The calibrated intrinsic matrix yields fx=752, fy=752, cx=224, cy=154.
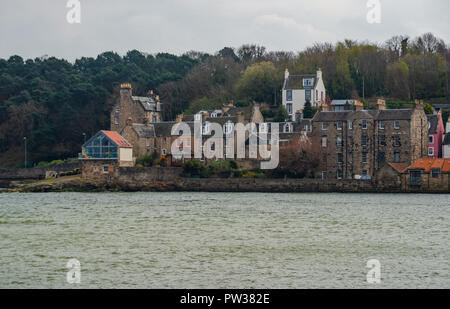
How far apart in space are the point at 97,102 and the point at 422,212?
5237 centimetres

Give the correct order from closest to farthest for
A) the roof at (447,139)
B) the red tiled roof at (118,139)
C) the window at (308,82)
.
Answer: the roof at (447,139) → the red tiled roof at (118,139) → the window at (308,82)

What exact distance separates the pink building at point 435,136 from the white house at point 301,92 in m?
13.1

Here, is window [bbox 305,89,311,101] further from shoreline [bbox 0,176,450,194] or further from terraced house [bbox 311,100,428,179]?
shoreline [bbox 0,176,450,194]

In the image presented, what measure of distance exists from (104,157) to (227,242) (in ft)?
123

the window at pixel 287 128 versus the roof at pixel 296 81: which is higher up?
the roof at pixel 296 81

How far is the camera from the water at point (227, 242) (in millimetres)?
23562

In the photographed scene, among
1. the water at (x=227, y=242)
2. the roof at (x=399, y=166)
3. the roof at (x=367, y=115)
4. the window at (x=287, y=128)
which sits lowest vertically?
the water at (x=227, y=242)

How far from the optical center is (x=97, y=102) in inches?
3504

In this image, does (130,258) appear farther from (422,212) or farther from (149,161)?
(149,161)

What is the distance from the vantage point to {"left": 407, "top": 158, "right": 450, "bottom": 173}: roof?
57562 millimetres

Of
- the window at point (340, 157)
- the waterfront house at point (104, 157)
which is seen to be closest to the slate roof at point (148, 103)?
the waterfront house at point (104, 157)

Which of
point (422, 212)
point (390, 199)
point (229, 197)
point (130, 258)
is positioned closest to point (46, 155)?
point (229, 197)

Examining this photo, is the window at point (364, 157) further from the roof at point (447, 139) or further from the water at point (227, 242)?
the water at point (227, 242)
